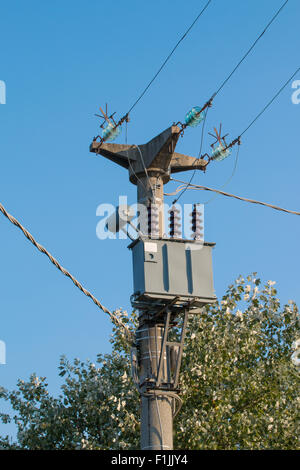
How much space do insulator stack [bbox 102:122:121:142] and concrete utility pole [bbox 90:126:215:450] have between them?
133mm

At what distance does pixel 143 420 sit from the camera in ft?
38.4

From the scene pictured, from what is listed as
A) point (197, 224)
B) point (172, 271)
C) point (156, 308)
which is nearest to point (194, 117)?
point (197, 224)

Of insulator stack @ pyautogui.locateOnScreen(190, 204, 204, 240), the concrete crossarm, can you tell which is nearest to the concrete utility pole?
the concrete crossarm

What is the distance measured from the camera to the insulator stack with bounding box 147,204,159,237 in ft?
41.3

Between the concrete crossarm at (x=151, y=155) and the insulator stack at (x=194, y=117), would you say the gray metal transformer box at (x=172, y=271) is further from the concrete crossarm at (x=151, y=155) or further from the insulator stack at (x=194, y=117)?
the insulator stack at (x=194, y=117)

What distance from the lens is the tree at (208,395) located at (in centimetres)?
1928

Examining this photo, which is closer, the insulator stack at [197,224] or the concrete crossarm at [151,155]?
the insulator stack at [197,224]

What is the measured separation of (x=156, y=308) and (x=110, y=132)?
3569 mm

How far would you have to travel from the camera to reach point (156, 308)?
12.5 meters

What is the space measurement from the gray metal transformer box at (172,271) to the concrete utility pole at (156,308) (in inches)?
0.9

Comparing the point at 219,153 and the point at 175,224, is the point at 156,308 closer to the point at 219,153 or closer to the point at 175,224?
the point at 175,224

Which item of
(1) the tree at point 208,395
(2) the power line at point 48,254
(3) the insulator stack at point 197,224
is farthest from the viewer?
(1) the tree at point 208,395

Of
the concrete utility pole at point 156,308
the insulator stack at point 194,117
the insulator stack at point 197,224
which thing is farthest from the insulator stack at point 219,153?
the insulator stack at point 197,224

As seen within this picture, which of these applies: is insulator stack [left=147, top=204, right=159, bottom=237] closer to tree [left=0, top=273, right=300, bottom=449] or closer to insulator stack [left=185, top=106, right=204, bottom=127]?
insulator stack [left=185, top=106, right=204, bottom=127]
